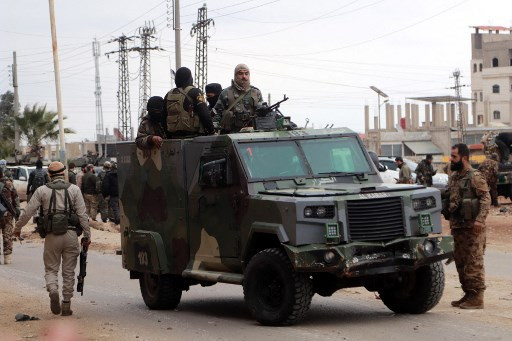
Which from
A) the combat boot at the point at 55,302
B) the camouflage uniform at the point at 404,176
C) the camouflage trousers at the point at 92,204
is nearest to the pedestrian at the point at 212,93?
the combat boot at the point at 55,302

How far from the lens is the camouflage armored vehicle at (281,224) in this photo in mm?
10930

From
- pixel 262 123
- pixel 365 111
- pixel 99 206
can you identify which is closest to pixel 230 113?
pixel 262 123

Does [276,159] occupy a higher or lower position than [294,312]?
higher

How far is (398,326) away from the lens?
1109cm

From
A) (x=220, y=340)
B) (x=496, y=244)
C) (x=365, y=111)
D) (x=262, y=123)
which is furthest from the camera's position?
(x=365, y=111)

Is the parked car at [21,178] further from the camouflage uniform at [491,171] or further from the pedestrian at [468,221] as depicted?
the pedestrian at [468,221]

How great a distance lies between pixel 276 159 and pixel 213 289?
462cm

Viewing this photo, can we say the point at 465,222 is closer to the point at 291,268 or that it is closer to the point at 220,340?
the point at 291,268

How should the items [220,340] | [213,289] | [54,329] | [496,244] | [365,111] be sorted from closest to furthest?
1. [220,340]
2. [54,329]
3. [213,289]
4. [496,244]
5. [365,111]

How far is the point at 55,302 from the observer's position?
1345cm

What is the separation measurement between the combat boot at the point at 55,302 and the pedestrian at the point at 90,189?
19.2 metres

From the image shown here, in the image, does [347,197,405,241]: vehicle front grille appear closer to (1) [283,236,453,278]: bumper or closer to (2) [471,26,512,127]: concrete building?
(1) [283,236,453,278]: bumper

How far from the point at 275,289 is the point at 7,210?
1071 centimetres

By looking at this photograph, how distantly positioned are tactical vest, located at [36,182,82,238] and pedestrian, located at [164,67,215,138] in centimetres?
154
